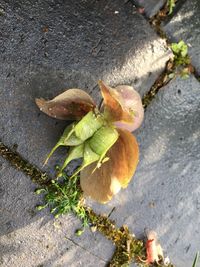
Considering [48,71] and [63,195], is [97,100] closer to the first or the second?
[48,71]

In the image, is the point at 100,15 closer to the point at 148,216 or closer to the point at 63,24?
the point at 63,24

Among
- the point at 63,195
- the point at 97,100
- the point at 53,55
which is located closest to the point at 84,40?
the point at 53,55

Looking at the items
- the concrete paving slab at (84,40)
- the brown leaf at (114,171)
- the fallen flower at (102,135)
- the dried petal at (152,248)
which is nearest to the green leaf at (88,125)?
the fallen flower at (102,135)

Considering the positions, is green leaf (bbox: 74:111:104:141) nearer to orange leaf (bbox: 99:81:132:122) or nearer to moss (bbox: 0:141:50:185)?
orange leaf (bbox: 99:81:132:122)

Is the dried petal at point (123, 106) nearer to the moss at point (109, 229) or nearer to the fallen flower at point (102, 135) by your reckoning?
the fallen flower at point (102, 135)

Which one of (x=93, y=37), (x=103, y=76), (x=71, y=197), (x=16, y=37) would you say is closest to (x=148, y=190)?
(x=71, y=197)

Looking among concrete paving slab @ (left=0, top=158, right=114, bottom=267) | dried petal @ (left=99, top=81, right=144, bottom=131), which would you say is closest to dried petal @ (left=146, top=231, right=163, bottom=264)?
concrete paving slab @ (left=0, top=158, right=114, bottom=267)
